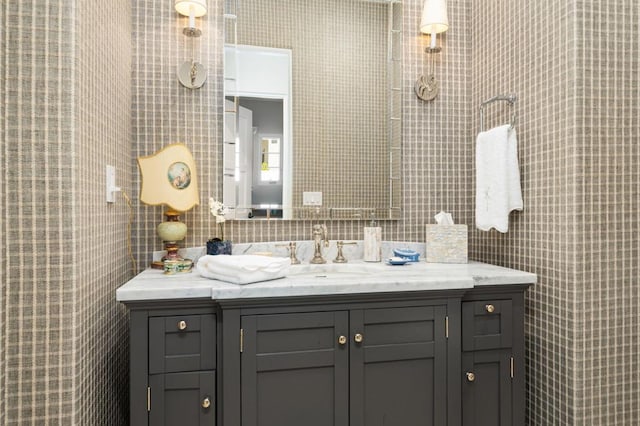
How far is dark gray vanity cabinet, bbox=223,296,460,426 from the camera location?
139cm

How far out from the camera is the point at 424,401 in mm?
1505

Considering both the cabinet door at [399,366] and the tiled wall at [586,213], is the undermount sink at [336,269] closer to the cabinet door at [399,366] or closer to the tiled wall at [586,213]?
the cabinet door at [399,366]

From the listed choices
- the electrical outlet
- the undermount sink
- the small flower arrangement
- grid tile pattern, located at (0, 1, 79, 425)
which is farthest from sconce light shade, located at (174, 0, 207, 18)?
the undermount sink

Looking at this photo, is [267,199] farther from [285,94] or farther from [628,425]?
[628,425]

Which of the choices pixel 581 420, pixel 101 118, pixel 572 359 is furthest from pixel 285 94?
pixel 581 420

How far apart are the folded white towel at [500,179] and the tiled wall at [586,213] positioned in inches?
3.9

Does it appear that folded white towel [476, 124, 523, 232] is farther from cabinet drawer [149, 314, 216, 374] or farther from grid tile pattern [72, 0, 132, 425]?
grid tile pattern [72, 0, 132, 425]

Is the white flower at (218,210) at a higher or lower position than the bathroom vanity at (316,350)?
higher

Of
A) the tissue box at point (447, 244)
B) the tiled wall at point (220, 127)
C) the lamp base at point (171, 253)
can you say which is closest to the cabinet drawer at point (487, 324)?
the tissue box at point (447, 244)

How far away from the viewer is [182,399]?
54.4 inches

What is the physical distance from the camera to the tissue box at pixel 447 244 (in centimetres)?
194

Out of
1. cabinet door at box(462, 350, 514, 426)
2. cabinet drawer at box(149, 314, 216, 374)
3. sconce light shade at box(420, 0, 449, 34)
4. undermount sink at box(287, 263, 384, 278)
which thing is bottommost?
cabinet door at box(462, 350, 514, 426)

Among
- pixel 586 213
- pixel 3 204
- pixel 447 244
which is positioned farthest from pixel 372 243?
pixel 3 204

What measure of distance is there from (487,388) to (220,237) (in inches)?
52.0
